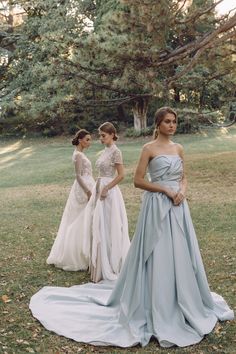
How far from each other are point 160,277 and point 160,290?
121 millimetres

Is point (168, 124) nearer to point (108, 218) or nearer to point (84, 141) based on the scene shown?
point (108, 218)

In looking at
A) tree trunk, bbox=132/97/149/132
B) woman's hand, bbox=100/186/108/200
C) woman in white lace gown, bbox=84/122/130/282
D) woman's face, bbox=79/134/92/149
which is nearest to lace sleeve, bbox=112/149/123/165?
woman in white lace gown, bbox=84/122/130/282

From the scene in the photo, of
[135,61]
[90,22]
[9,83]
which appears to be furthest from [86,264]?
[9,83]

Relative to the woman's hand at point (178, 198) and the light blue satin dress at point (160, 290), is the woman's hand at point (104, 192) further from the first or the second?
the woman's hand at point (178, 198)

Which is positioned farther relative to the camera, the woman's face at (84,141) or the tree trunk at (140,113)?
the tree trunk at (140,113)

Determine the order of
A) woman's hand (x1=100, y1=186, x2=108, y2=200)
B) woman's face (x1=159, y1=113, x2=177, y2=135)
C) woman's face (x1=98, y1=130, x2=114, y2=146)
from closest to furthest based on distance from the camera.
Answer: woman's face (x1=159, y1=113, x2=177, y2=135), woman's face (x1=98, y1=130, x2=114, y2=146), woman's hand (x1=100, y1=186, x2=108, y2=200)

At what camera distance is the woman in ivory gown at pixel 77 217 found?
6.92 metres

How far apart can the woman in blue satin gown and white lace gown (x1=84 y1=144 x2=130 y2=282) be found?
1331 millimetres

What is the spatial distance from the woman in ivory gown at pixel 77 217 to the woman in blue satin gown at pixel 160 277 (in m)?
1.92

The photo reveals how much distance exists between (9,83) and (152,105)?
995cm

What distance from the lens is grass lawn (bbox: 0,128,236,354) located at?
4.64 metres

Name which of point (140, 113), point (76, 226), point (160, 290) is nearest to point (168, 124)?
point (160, 290)
